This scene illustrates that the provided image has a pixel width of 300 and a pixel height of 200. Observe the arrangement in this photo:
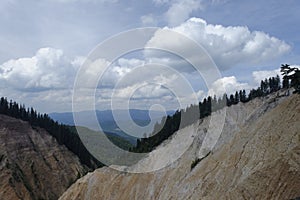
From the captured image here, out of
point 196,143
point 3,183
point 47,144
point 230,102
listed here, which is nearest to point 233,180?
point 196,143

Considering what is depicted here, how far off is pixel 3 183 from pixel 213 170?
237 feet

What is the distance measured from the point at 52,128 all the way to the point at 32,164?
2544 centimetres

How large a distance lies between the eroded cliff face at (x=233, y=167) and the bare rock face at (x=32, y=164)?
33778 millimetres

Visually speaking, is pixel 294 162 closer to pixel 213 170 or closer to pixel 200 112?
pixel 213 170

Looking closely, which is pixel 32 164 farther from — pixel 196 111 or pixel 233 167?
pixel 233 167

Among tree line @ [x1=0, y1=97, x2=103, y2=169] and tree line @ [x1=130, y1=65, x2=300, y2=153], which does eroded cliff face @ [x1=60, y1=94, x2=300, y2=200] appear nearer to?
tree line @ [x1=130, y1=65, x2=300, y2=153]

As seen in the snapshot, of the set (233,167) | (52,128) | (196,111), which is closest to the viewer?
(233,167)

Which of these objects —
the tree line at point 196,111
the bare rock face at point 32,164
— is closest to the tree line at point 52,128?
the bare rock face at point 32,164

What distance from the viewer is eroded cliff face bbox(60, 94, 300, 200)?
34906mm

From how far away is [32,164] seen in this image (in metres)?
113

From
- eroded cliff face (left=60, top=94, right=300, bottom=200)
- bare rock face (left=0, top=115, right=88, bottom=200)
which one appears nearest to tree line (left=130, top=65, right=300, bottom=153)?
eroded cliff face (left=60, top=94, right=300, bottom=200)

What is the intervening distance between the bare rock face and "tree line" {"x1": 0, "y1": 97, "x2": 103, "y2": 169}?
3337mm

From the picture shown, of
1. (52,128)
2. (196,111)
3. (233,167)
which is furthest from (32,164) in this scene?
(233,167)

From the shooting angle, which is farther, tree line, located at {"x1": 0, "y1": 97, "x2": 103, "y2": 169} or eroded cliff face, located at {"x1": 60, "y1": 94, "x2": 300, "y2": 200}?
tree line, located at {"x1": 0, "y1": 97, "x2": 103, "y2": 169}
